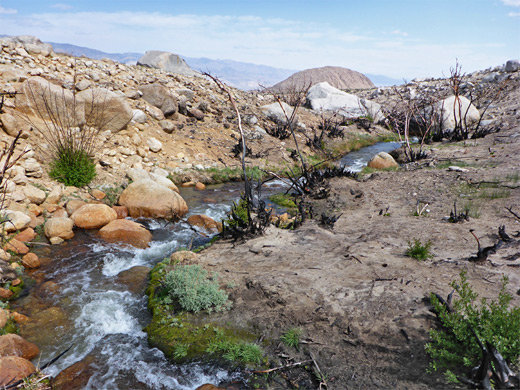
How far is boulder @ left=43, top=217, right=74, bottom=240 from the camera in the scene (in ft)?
20.0

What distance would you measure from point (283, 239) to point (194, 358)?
8.61 ft

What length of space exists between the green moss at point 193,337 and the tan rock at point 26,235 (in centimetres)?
294

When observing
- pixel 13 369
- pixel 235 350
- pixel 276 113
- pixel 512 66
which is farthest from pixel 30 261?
pixel 512 66

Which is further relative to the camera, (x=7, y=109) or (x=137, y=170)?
(x=137, y=170)

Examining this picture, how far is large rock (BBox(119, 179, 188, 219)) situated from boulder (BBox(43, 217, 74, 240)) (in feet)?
4.47

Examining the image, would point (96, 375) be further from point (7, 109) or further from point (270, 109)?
point (270, 109)

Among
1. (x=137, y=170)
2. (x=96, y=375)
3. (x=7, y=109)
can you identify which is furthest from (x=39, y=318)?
(x=7, y=109)

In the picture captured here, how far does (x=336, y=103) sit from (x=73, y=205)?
16047mm

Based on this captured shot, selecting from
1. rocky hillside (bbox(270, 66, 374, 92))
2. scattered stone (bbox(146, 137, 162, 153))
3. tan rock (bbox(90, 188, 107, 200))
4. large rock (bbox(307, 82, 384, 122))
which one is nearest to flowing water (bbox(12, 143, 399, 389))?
tan rock (bbox(90, 188, 107, 200))

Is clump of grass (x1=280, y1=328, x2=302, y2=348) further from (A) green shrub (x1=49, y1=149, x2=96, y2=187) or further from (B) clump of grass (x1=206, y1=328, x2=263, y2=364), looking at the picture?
(A) green shrub (x1=49, y1=149, x2=96, y2=187)

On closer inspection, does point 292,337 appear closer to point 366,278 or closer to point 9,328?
point 366,278

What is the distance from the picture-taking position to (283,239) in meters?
5.77

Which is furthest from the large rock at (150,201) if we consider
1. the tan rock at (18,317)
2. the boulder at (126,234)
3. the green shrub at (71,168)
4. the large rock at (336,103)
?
the large rock at (336,103)

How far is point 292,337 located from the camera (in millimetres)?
3580
